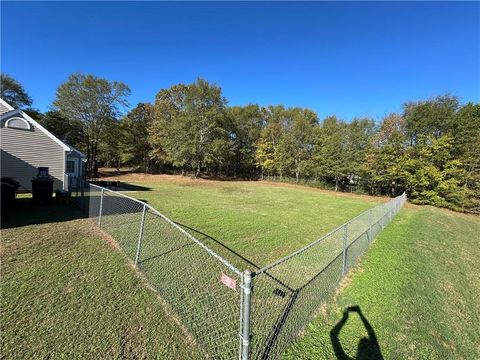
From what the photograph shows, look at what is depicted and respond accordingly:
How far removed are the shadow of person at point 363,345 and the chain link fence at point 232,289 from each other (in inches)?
15.5

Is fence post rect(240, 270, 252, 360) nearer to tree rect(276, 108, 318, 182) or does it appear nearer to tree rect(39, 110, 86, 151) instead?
tree rect(39, 110, 86, 151)

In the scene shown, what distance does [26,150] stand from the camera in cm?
1223

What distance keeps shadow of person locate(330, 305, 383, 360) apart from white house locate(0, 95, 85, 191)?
12.4m

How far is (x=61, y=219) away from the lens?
25.2 ft

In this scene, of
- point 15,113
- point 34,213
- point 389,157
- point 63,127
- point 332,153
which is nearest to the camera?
point 34,213

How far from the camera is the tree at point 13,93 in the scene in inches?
1045

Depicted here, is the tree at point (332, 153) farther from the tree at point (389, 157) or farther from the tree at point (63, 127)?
the tree at point (63, 127)

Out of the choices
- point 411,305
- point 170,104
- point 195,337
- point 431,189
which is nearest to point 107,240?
point 195,337

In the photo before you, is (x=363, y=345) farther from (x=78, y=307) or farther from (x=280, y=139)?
(x=280, y=139)

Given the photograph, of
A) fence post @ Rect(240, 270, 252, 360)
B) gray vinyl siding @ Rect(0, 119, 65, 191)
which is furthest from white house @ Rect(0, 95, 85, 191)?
fence post @ Rect(240, 270, 252, 360)

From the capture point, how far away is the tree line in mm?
23438

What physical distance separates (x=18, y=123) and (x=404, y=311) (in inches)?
648

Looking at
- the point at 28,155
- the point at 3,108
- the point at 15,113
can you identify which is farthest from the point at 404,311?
the point at 3,108

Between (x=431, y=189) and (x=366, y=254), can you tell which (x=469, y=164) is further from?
(x=366, y=254)
